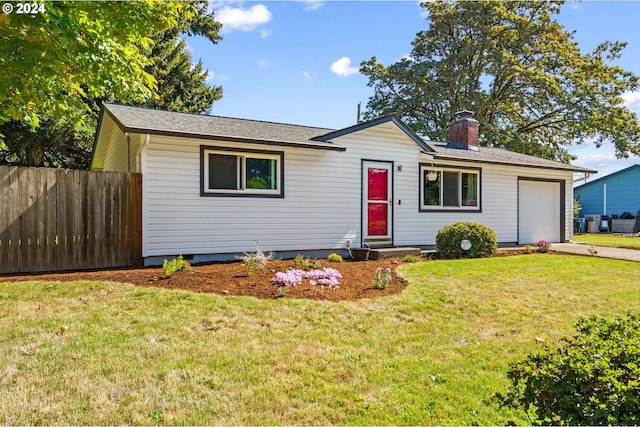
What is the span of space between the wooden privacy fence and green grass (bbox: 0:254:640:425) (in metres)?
1.91

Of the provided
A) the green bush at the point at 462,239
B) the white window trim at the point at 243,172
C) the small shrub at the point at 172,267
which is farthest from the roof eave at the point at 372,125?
the small shrub at the point at 172,267

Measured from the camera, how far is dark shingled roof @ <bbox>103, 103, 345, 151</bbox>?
8.38 metres

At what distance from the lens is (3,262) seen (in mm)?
7230

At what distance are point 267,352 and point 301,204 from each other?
6.76 meters

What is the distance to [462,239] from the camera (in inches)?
407

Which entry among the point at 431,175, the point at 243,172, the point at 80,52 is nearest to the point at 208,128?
the point at 243,172

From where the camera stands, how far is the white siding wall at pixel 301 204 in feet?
28.4

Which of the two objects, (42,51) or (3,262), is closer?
(42,51)

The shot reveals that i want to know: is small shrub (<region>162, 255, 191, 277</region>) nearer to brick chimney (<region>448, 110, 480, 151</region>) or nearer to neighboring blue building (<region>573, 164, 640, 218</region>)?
brick chimney (<region>448, 110, 480, 151</region>)

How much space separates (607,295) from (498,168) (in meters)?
8.39

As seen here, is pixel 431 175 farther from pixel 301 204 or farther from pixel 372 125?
pixel 301 204

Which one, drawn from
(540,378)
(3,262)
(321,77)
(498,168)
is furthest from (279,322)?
(498,168)

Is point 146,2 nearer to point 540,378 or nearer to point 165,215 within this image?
point 165,215

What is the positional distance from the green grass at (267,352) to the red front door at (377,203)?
5.08 m
